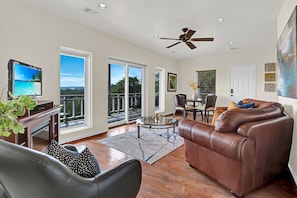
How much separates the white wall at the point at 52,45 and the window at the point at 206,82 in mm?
3465

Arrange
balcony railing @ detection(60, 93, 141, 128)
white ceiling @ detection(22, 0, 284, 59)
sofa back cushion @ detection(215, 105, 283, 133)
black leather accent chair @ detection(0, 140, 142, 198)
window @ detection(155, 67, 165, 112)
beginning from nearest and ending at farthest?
1. black leather accent chair @ detection(0, 140, 142, 198)
2. sofa back cushion @ detection(215, 105, 283, 133)
3. white ceiling @ detection(22, 0, 284, 59)
4. balcony railing @ detection(60, 93, 141, 128)
5. window @ detection(155, 67, 165, 112)

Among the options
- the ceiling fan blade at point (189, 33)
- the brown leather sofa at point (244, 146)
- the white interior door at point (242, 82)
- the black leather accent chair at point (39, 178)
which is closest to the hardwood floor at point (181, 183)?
the brown leather sofa at point (244, 146)

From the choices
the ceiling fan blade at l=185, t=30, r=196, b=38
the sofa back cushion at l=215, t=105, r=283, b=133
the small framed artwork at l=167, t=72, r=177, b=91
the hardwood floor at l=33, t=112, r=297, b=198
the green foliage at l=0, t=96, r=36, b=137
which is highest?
the ceiling fan blade at l=185, t=30, r=196, b=38

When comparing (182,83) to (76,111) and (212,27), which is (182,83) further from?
(76,111)

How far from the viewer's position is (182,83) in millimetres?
8031

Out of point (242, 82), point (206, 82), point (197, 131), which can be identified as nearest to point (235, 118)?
point (197, 131)

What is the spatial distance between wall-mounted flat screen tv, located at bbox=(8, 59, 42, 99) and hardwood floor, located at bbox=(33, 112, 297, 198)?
727mm

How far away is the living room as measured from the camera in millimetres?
2779

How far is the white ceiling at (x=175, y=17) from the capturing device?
119 inches

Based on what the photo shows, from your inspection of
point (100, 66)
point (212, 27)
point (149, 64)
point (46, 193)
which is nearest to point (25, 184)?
point (46, 193)

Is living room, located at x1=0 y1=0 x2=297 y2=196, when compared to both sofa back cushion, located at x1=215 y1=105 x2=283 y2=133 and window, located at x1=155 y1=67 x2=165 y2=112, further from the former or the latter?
sofa back cushion, located at x1=215 y1=105 x2=283 y2=133

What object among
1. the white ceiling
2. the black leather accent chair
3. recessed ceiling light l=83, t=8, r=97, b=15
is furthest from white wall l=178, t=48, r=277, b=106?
the black leather accent chair

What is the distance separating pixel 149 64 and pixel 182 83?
7.69ft

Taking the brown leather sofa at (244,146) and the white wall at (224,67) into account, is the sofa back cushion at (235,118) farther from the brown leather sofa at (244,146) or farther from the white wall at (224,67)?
the white wall at (224,67)
